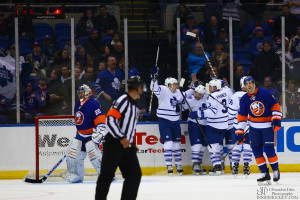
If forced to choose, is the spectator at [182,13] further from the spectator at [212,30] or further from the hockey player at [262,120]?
the hockey player at [262,120]

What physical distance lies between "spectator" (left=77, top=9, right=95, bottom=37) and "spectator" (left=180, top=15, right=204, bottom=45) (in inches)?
58.6

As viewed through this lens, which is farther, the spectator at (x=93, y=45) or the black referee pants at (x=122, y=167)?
the spectator at (x=93, y=45)

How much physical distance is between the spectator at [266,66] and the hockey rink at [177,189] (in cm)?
178

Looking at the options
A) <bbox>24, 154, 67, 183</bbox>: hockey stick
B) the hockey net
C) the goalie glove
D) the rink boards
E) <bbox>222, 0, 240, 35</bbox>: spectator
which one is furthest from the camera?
<bbox>222, 0, 240, 35</bbox>: spectator

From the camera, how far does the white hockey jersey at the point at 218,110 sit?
1112 cm

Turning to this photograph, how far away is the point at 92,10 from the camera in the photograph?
11.1m

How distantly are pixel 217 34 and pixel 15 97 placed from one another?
11.2 ft

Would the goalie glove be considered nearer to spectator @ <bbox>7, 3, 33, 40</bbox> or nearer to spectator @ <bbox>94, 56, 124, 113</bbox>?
spectator @ <bbox>94, 56, 124, 113</bbox>

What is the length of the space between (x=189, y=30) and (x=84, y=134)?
2.94m

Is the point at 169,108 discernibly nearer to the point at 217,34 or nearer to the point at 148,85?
the point at 148,85

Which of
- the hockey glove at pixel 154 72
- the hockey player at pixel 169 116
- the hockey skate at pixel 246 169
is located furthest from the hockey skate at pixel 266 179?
the hockey glove at pixel 154 72

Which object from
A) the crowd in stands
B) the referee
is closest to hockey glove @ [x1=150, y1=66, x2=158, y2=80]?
the crowd in stands

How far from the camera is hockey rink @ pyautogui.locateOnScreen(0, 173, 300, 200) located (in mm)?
7520

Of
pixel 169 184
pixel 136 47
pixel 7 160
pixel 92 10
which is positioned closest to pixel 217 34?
pixel 136 47
